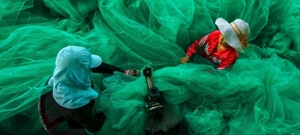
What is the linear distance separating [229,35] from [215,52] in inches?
5.4

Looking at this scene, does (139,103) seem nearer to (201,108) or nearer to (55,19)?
(201,108)

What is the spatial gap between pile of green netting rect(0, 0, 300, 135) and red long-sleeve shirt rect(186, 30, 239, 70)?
0.16 ft

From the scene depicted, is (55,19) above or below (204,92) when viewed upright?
above

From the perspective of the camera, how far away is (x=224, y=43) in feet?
4.52

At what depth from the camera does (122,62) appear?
1390mm

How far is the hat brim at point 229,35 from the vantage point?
1299 mm

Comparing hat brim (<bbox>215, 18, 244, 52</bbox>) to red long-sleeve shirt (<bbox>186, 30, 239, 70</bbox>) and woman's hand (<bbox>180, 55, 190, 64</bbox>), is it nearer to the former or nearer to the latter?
red long-sleeve shirt (<bbox>186, 30, 239, 70</bbox>)

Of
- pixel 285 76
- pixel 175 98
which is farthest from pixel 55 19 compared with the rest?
pixel 285 76

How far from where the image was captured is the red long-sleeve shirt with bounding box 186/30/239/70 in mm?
1385

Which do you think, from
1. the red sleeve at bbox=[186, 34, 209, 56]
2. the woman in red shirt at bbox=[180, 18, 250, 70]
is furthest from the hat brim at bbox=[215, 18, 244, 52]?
the red sleeve at bbox=[186, 34, 209, 56]

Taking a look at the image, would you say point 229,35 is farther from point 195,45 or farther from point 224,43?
point 195,45

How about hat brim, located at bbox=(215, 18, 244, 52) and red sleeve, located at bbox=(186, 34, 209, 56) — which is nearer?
hat brim, located at bbox=(215, 18, 244, 52)

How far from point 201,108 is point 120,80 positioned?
38cm

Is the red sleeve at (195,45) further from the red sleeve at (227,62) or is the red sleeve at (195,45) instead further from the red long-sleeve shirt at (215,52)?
the red sleeve at (227,62)
